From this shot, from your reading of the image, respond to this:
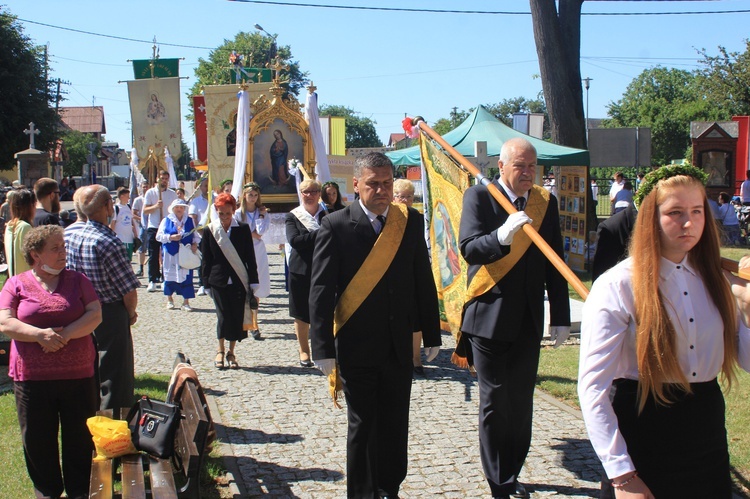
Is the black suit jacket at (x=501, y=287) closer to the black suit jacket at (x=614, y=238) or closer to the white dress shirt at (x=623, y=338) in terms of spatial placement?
the black suit jacket at (x=614, y=238)

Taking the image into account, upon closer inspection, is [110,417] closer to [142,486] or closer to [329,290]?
[142,486]

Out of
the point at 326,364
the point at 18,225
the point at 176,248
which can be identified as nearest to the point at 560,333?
the point at 326,364

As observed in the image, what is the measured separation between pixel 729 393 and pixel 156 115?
2345cm

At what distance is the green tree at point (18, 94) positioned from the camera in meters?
40.2

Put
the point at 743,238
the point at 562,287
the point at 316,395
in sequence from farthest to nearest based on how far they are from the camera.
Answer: the point at 743,238 → the point at 316,395 → the point at 562,287

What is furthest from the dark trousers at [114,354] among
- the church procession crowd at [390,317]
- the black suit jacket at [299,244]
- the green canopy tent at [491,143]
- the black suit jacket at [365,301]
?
the green canopy tent at [491,143]

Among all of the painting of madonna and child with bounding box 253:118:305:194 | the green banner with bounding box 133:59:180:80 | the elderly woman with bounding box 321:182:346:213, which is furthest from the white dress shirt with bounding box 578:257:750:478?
the green banner with bounding box 133:59:180:80

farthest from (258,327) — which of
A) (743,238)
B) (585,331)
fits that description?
(743,238)

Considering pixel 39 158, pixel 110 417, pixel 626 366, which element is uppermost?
pixel 39 158

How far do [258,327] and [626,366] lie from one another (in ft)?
28.0

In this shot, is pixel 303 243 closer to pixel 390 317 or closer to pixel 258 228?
pixel 390 317

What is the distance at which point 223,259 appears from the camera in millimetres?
8477

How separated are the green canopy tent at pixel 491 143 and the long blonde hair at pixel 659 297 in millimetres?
12402

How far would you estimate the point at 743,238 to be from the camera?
69.3 feet
